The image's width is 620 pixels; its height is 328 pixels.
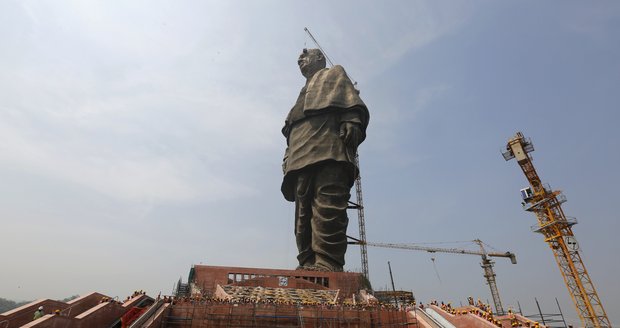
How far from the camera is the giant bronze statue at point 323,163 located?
26.8 m

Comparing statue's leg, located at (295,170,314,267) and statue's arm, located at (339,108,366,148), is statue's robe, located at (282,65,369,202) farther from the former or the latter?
statue's leg, located at (295,170,314,267)

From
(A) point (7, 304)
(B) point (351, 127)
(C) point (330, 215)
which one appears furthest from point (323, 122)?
(A) point (7, 304)

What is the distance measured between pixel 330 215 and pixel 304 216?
2.80m

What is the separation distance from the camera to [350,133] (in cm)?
2848

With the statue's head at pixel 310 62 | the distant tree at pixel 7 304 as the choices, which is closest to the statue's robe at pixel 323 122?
the statue's head at pixel 310 62

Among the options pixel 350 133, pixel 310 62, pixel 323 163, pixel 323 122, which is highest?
pixel 310 62

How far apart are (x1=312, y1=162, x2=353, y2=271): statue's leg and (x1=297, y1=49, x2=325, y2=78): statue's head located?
9.57 m

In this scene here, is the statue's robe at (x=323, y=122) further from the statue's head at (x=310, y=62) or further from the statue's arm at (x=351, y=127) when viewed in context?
A: the statue's head at (x=310, y=62)

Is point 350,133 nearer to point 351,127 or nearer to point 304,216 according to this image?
point 351,127

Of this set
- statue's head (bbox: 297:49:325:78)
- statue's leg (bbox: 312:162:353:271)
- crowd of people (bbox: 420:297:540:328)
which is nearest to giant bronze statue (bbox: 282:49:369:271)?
statue's leg (bbox: 312:162:353:271)

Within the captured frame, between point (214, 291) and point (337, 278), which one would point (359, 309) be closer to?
point (337, 278)

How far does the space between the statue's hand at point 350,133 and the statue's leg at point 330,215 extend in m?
1.90

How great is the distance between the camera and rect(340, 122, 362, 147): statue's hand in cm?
2853

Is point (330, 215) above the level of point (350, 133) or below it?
below
